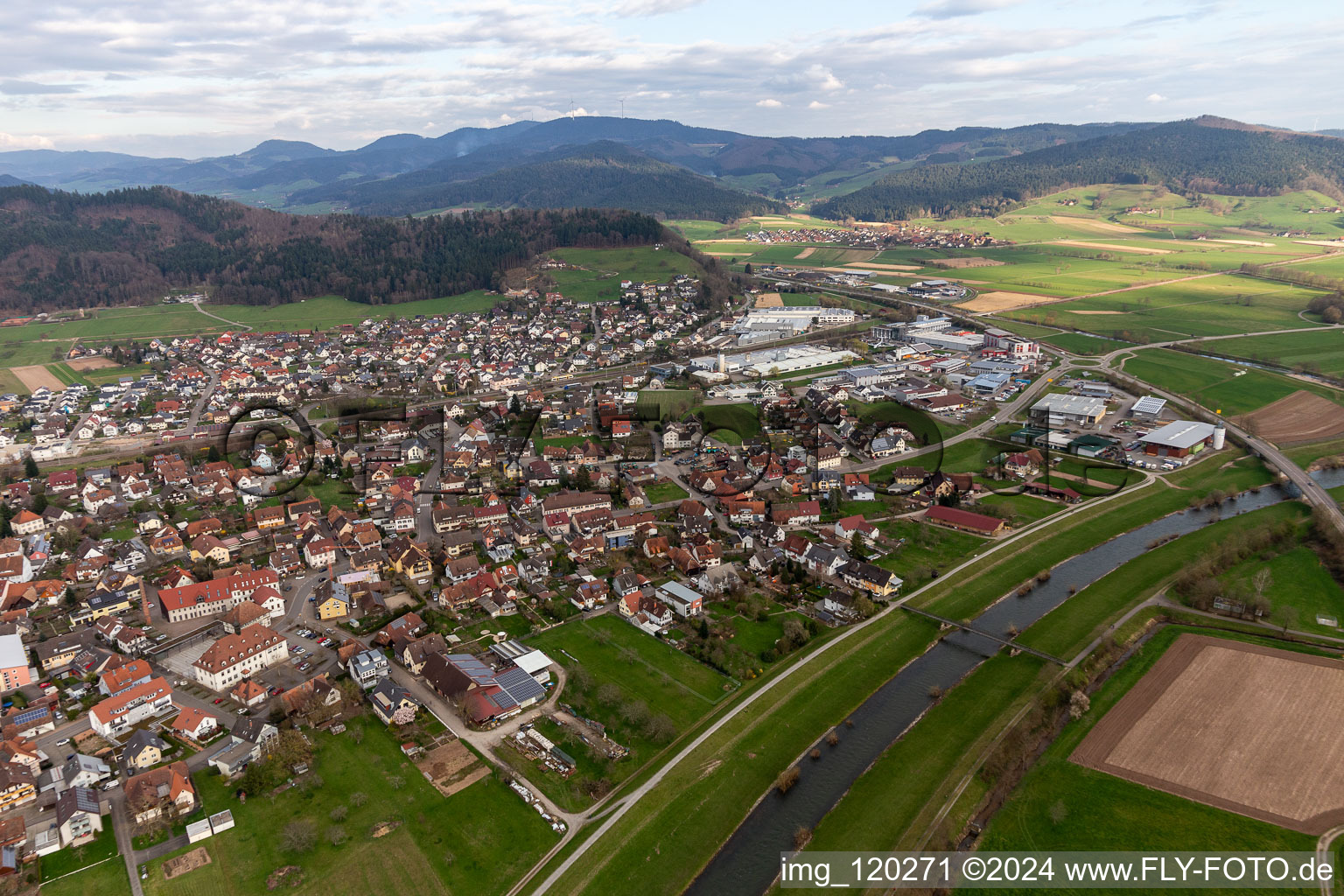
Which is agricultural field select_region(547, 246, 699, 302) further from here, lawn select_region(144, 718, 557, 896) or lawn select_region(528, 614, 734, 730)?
lawn select_region(144, 718, 557, 896)

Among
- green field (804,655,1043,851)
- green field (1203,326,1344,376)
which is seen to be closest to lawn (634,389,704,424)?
green field (804,655,1043,851)

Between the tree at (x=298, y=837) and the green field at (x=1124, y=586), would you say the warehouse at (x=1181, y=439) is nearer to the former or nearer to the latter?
the green field at (x=1124, y=586)

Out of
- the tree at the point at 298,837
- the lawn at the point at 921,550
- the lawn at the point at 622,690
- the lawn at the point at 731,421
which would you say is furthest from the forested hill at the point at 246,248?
the tree at the point at 298,837

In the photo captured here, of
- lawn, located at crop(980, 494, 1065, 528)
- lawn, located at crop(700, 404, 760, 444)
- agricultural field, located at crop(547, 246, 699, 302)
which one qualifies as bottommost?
lawn, located at crop(980, 494, 1065, 528)

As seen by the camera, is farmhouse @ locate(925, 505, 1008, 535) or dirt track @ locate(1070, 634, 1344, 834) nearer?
dirt track @ locate(1070, 634, 1344, 834)

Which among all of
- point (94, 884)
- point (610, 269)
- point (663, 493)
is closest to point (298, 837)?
point (94, 884)

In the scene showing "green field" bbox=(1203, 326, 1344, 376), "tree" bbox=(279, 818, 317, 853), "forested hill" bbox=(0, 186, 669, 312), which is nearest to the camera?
"tree" bbox=(279, 818, 317, 853)

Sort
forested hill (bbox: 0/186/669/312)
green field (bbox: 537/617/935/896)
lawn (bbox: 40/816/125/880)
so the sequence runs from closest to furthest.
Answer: lawn (bbox: 40/816/125/880) < green field (bbox: 537/617/935/896) < forested hill (bbox: 0/186/669/312)

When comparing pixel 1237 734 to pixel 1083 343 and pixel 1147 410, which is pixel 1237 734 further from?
pixel 1083 343
